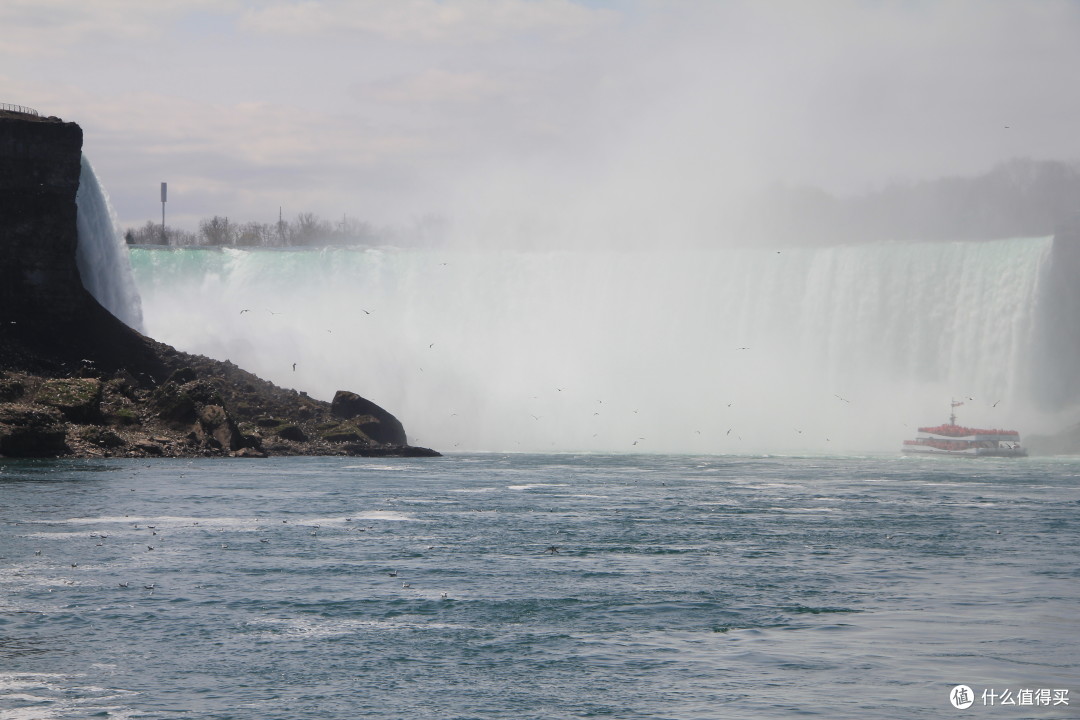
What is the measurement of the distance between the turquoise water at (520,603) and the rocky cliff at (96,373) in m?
14.9

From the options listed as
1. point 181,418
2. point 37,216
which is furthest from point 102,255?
point 181,418

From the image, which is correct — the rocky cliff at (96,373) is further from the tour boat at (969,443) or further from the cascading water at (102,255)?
the tour boat at (969,443)

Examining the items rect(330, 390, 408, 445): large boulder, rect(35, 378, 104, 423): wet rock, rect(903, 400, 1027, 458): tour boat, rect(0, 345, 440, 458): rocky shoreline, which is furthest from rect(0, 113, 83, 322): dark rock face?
rect(903, 400, 1027, 458): tour boat

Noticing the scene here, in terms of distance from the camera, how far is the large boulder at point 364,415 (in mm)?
69188

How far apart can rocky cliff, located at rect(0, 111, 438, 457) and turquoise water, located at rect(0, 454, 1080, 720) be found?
1488 centimetres

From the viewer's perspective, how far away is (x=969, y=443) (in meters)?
78.7

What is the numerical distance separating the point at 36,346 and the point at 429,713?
5308cm

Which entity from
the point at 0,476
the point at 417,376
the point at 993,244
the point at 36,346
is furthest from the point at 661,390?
the point at 0,476

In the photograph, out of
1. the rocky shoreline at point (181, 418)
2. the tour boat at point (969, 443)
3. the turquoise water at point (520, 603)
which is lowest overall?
the turquoise water at point (520, 603)

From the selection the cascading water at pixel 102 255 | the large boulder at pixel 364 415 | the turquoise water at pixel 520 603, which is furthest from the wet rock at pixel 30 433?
the cascading water at pixel 102 255

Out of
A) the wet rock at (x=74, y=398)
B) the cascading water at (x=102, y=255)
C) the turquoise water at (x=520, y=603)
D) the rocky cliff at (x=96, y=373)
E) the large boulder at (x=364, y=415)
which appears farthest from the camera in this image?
the cascading water at (x=102, y=255)

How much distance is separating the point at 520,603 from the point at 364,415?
46.2m

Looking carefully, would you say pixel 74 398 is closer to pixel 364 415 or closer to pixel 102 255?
pixel 364 415

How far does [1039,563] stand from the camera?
2980 cm
